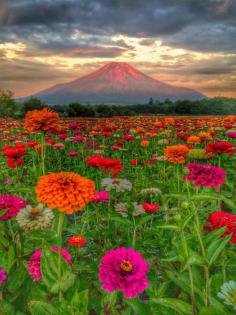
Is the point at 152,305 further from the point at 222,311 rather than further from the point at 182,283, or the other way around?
the point at 222,311

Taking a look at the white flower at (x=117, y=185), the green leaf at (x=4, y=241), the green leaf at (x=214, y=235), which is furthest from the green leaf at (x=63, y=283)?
the white flower at (x=117, y=185)

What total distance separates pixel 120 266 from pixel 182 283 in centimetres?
42

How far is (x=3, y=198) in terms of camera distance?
5.88 ft

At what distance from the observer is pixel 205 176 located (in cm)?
165

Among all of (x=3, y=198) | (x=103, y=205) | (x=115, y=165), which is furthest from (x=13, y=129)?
(x=3, y=198)

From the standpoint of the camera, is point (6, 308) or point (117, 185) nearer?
point (6, 308)

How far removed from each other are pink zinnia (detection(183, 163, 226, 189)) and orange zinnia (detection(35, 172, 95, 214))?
445mm

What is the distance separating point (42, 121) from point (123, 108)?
16833mm

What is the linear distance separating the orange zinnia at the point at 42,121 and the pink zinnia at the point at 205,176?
56.3 inches

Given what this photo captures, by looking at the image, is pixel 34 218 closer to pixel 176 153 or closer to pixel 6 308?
pixel 6 308

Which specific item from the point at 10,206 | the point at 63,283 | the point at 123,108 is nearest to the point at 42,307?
the point at 63,283

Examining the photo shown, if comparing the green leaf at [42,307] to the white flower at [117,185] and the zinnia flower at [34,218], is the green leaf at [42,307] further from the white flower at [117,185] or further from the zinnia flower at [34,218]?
the white flower at [117,185]

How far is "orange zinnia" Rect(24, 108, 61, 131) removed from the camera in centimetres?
282

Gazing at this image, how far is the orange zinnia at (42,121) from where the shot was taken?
111 inches
